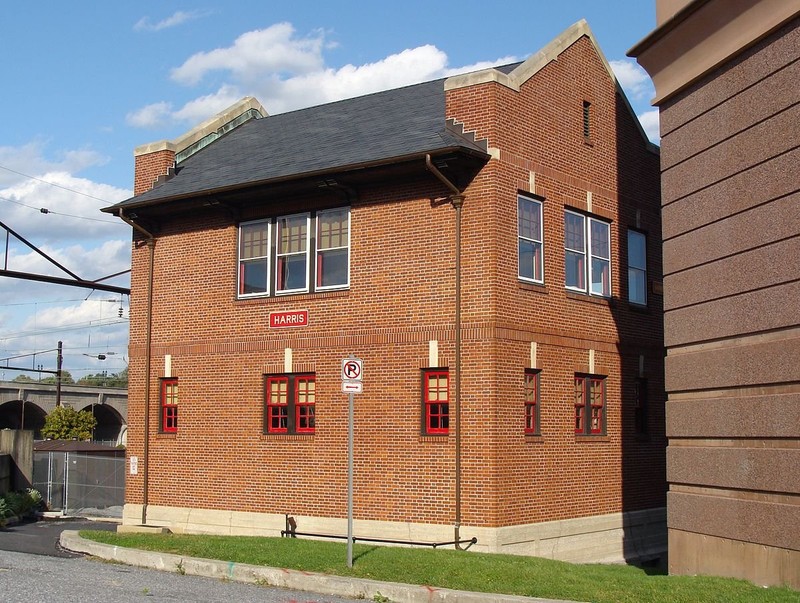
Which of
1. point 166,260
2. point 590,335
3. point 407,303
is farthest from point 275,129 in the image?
point 590,335

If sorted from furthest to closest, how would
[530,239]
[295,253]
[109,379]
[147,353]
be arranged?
1. [109,379]
2. [147,353]
3. [295,253]
4. [530,239]

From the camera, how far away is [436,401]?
62.5 ft

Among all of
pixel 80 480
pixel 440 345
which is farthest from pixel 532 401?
pixel 80 480

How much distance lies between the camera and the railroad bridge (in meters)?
73.1

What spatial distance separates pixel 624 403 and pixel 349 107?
393 inches

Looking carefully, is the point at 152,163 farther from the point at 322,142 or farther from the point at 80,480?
the point at 80,480

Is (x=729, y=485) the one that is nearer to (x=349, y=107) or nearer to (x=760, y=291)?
(x=760, y=291)

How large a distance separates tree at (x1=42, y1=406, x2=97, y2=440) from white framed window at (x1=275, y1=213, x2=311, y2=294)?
4439cm

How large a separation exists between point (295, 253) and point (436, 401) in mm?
4698

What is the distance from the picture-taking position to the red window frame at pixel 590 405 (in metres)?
21.1

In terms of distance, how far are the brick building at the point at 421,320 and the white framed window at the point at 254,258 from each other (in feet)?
0.19

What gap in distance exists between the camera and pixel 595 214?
21953 mm

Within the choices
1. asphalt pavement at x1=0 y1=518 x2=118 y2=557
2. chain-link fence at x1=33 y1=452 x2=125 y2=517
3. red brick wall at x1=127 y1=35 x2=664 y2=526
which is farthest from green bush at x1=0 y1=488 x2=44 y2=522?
red brick wall at x1=127 y1=35 x2=664 y2=526

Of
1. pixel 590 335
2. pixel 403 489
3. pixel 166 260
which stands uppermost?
pixel 166 260
